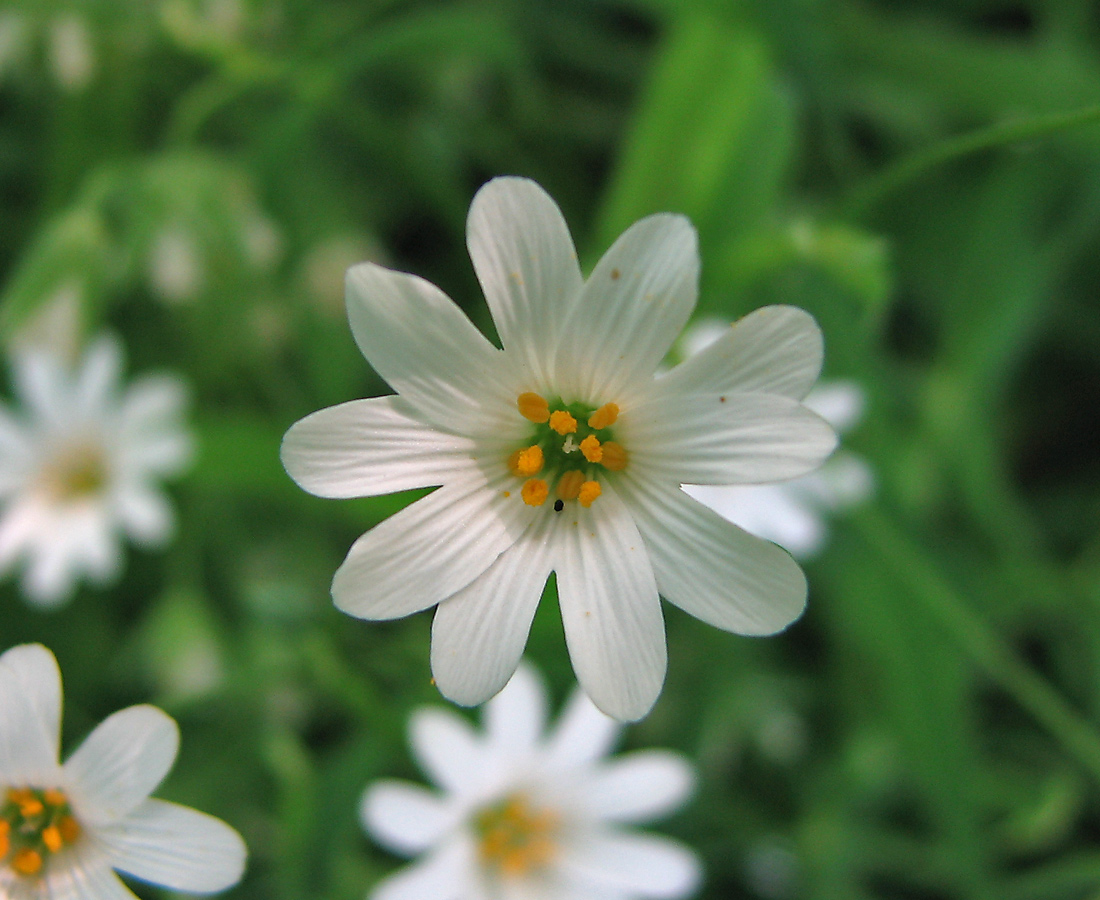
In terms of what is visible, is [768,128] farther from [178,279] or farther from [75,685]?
[75,685]

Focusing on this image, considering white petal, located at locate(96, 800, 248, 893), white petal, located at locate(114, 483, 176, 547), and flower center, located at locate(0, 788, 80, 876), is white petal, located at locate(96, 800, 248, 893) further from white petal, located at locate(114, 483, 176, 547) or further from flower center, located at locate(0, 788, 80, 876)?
white petal, located at locate(114, 483, 176, 547)

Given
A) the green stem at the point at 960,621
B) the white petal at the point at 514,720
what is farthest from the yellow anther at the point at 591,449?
the green stem at the point at 960,621

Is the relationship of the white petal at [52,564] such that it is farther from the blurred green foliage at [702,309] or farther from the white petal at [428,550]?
the white petal at [428,550]

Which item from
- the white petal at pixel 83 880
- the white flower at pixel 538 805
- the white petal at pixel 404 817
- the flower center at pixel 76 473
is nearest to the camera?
the white petal at pixel 83 880

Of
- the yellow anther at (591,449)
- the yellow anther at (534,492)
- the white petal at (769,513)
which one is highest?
the white petal at (769,513)

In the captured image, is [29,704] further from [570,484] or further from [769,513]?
[769,513]

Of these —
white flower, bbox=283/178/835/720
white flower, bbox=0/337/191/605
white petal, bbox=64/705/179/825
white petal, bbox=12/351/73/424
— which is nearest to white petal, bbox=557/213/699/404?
white flower, bbox=283/178/835/720

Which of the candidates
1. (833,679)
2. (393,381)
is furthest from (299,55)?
(833,679)
